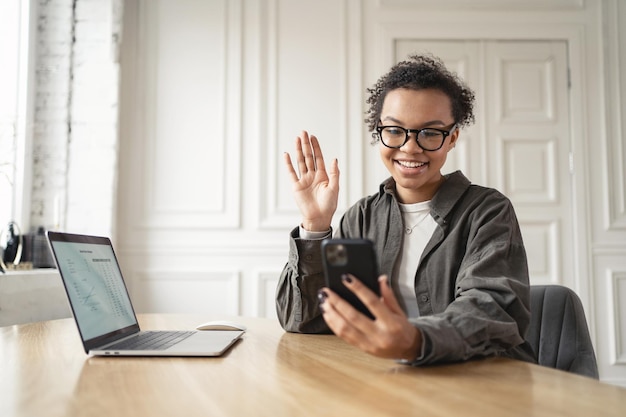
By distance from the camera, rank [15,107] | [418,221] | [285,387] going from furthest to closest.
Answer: [15,107] < [418,221] < [285,387]

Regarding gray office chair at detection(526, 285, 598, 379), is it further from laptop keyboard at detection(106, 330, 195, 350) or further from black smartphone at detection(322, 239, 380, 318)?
laptop keyboard at detection(106, 330, 195, 350)

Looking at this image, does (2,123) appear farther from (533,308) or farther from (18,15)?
(533,308)

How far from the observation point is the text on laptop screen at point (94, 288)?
3.58 ft

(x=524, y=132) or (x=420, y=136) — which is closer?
(x=420, y=136)

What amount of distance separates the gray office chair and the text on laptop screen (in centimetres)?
96

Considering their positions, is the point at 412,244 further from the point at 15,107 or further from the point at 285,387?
A: the point at 15,107

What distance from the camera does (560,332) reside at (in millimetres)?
1400

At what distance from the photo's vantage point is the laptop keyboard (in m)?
1.13

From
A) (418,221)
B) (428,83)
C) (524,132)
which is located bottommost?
(418,221)

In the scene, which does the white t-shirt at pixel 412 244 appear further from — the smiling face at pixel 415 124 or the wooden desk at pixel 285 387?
the wooden desk at pixel 285 387

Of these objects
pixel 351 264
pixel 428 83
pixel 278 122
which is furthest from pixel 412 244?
pixel 278 122

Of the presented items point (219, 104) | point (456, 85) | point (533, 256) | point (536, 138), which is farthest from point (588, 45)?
point (456, 85)

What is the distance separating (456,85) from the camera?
1516 millimetres

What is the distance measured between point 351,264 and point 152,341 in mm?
558
